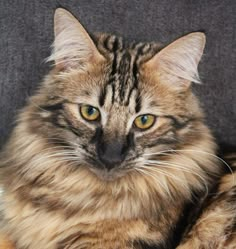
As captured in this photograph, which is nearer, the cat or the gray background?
the cat

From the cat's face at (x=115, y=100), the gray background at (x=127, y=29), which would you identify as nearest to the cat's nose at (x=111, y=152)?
the cat's face at (x=115, y=100)

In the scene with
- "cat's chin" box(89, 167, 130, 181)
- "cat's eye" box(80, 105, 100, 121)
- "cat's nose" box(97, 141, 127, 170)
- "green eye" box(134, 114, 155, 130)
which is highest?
"cat's eye" box(80, 105, 100, 121)

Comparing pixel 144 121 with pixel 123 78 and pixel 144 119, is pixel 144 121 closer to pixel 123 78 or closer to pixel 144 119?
pixel 144 119

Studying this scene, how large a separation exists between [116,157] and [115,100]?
5.4 inches

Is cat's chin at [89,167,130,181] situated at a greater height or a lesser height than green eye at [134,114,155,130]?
lesser

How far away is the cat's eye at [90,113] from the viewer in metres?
1.34

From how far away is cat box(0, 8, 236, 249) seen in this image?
4.39ft

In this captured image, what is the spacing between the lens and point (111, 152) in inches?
51.3

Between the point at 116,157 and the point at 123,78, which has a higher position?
the point at 123,78

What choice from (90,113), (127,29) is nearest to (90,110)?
(90,113)

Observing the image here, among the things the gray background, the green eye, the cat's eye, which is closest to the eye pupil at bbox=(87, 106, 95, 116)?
the cat's eye

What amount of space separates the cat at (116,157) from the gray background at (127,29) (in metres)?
0.39

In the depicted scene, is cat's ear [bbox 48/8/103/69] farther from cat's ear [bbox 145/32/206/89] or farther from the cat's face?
cat's ear [bbox 145/32/206/89]

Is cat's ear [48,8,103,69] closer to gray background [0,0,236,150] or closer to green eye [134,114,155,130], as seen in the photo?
green eye [134,114,155,130]
